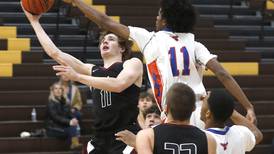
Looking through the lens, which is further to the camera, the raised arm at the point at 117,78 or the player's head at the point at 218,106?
the raised arm at the point at 117,78

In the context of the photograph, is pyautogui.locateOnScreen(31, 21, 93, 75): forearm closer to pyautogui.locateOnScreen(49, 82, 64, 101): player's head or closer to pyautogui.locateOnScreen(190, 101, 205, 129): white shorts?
pyautogui.locateOnScreen(190, 101, 205, 129): white shorts

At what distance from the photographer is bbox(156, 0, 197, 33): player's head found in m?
5.09

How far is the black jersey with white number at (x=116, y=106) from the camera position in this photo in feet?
17.7

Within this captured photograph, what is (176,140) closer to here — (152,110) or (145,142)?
(145,142)

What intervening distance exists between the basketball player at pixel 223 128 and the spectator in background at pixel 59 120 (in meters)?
4.68

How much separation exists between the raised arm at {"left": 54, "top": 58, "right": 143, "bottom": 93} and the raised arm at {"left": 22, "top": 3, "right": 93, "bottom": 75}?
438 millimetres

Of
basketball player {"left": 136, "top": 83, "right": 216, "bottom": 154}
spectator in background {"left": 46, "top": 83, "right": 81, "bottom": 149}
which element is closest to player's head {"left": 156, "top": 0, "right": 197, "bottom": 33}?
basketball player {"left": 136, "top": 83, "right": 216, "bottom": 154}

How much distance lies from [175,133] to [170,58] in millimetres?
1108

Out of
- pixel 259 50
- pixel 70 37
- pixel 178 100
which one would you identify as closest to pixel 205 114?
pixel 178 100

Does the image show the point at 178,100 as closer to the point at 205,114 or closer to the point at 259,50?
the point at 205,114

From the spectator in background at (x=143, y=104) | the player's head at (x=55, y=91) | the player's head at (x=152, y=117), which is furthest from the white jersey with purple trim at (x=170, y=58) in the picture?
the player's head at (x=55, y=91)

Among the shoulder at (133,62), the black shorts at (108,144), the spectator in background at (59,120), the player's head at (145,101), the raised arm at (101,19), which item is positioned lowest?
the spectator in background at (59,120)

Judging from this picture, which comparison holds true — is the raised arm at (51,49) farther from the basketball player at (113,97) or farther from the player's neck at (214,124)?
the player's neck at (214,124)

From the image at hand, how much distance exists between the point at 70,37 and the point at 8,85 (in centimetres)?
160
